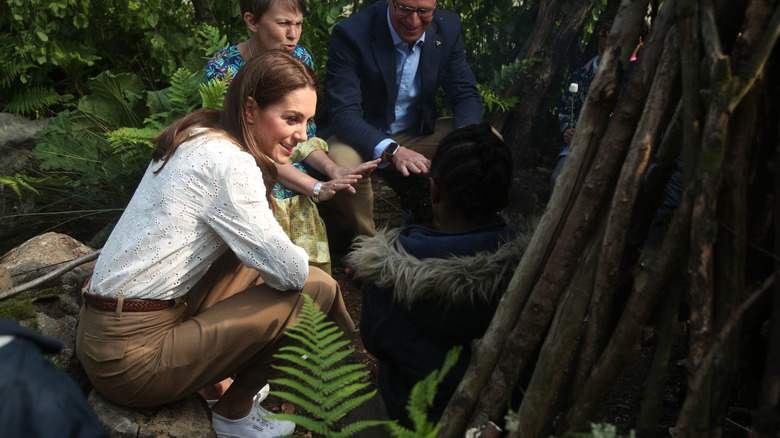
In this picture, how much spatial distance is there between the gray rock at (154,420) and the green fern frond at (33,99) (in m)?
3.78

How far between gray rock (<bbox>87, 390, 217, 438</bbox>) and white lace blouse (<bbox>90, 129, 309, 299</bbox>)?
0.46m

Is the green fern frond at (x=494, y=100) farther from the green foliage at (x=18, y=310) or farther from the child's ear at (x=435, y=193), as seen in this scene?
the green foliage at (x=18, y=310)

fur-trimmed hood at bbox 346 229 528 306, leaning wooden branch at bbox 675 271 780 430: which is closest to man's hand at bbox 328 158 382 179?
fur-trimmed hood at bbox 346 229 528 306

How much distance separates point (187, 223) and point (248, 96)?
626mm

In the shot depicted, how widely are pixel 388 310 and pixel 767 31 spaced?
150 cm

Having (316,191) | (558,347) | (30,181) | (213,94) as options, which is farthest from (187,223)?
(30,181)

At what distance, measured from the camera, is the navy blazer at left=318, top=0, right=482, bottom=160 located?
4.18 m

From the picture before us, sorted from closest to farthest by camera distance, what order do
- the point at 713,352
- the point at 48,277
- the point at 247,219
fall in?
the point at 713,352 → the point at 247,219 → the point at 48,277

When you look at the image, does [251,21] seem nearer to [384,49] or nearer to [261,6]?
[261,6]

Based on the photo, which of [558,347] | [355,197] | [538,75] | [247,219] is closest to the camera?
[558,347]

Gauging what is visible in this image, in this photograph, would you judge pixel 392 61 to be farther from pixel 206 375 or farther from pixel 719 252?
pixel 719 252

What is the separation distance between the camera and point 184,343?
244 centimetres

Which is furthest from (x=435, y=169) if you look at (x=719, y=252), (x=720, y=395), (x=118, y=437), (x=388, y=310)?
(x=118, y=437)

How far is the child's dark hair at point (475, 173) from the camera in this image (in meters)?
2.25
